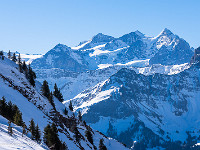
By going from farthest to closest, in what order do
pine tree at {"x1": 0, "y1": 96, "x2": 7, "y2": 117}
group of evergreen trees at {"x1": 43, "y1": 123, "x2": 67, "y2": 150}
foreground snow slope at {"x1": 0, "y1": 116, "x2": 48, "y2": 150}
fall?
pine tree at {"x1": 0, "y1": 96, "x2": 7, "y2": 117} → group of evergreen trees at {"x1": 43, "y1": 123, "x2": 67, "y2": 150} → foreground snow slope at {"x1": 0, "y1": 116, "x2": 48, "y2": 150}

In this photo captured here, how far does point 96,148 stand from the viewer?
8181 centimetres

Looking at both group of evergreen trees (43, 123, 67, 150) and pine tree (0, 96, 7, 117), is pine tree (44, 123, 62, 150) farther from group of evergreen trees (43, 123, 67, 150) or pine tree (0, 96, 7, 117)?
pine tree (0, 96, 7, 117)

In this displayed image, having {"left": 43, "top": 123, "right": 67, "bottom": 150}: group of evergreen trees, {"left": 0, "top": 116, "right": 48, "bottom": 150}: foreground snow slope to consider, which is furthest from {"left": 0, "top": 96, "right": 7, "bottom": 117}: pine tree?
{"left": 0, "top": 116, "right": 48, "bottom": 150}: foreground snow slope

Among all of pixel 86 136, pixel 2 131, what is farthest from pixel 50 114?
pixel 2 131

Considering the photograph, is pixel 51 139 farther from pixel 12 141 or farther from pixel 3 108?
pixel 12 141

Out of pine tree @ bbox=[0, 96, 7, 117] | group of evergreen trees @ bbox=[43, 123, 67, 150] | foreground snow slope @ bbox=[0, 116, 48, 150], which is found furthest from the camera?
pine tree @ bbox=[0, 96, 7, 117]

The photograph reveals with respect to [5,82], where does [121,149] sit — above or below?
below

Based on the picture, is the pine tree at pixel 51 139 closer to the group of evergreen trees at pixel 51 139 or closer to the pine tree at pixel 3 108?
the group of evergreen trees at pixel 51 139

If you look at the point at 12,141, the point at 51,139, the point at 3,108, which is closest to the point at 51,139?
the point at 51,139

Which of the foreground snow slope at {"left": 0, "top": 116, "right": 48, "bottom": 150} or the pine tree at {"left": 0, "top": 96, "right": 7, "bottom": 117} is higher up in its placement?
the pine tree at {"left": 0, "top": 96, "right": 7, "bottom": 117}

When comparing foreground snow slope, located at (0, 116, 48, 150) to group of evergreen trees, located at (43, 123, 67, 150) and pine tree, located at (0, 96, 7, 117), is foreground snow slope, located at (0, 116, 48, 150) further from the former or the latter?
pine tree, located at (0, 96, 7, 117)

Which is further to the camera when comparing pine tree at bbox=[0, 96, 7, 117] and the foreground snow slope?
pine tree at bbox=[0, 96, 7, 117]

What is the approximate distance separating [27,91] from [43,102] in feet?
17.0

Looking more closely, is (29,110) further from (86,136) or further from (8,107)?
(86,136)
